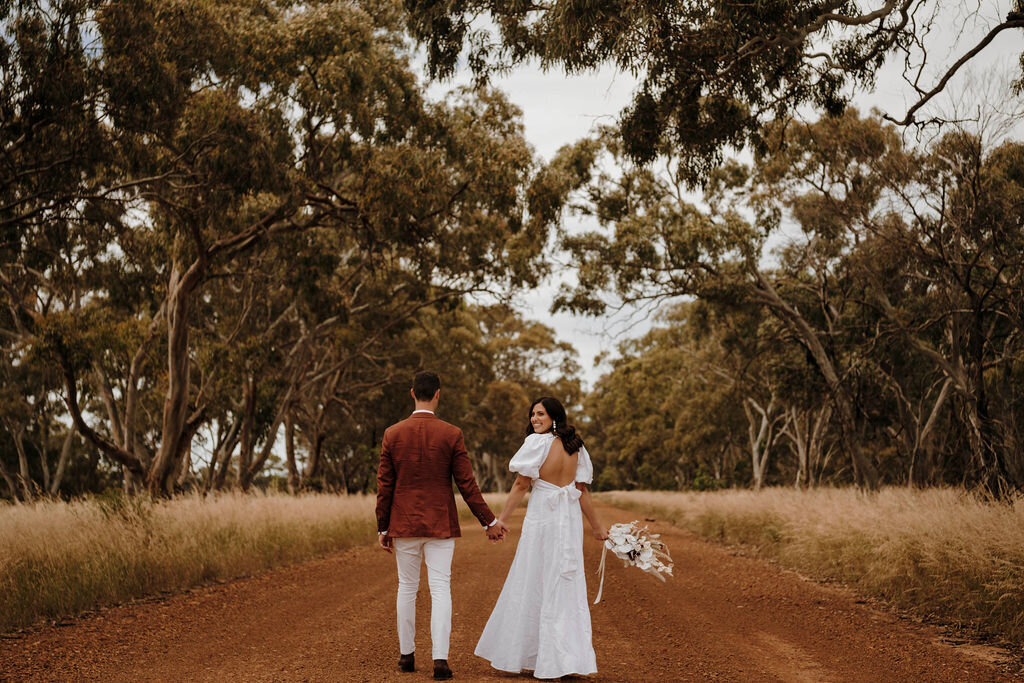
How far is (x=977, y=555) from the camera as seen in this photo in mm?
7621

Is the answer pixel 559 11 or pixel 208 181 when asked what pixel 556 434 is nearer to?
pixel 559 11

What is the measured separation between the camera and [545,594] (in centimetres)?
553

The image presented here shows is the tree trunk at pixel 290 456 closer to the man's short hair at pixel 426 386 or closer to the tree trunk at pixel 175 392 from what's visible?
the tree trunk at pixel 175 392

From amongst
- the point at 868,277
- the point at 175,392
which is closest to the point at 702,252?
the point at 868,277

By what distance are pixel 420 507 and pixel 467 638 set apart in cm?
194

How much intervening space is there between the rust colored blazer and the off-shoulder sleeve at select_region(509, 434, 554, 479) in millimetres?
350

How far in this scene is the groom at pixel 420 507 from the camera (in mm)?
5418

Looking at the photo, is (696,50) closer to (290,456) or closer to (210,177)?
(210,177)

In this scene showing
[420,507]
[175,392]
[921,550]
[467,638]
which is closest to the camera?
[420,507]

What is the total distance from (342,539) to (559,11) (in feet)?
38.3

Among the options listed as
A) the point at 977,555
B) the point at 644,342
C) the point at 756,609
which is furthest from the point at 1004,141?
the point at 644,342

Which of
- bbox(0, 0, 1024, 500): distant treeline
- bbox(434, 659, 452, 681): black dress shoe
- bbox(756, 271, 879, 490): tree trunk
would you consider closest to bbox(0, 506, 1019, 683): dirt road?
bbox(434, 659, 452, 681): black dress shoe

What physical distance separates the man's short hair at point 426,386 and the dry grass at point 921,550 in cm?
516

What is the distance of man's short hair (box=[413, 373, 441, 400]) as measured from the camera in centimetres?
569
